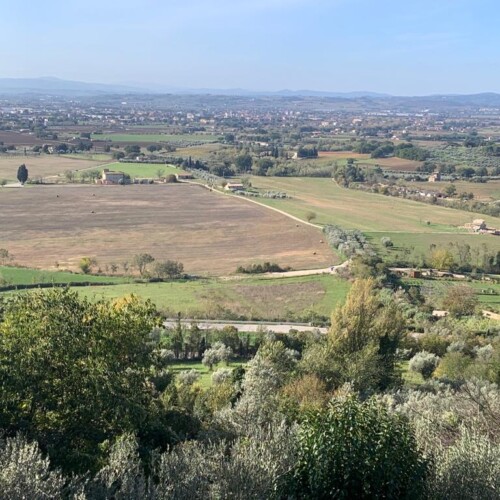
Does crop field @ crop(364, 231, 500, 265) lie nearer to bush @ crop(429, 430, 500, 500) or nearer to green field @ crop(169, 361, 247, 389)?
green field @ crop(169, 361, 247, 389)

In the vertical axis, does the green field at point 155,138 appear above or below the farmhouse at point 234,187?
above

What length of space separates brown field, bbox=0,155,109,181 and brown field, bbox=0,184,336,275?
1483cm

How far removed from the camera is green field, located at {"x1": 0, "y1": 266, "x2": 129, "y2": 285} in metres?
42.9

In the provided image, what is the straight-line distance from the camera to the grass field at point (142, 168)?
101725 millimetres

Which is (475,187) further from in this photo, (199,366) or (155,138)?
(155,138)

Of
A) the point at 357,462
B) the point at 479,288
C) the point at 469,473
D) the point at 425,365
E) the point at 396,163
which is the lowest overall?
the point at 479,288

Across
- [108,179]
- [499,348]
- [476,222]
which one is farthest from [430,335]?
[108,179]

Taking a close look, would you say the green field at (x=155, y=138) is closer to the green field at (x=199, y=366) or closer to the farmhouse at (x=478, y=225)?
the farmhouse at (x=478, y=225)

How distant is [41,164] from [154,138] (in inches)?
2233

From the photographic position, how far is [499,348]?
29031 mm

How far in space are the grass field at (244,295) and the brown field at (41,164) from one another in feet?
191

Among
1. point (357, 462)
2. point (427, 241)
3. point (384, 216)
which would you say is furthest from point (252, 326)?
point (384, 216)

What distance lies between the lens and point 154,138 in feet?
533

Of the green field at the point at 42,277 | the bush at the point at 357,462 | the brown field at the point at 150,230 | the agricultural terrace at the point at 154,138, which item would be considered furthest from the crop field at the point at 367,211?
the agricultural terrace at the point at 154,138
